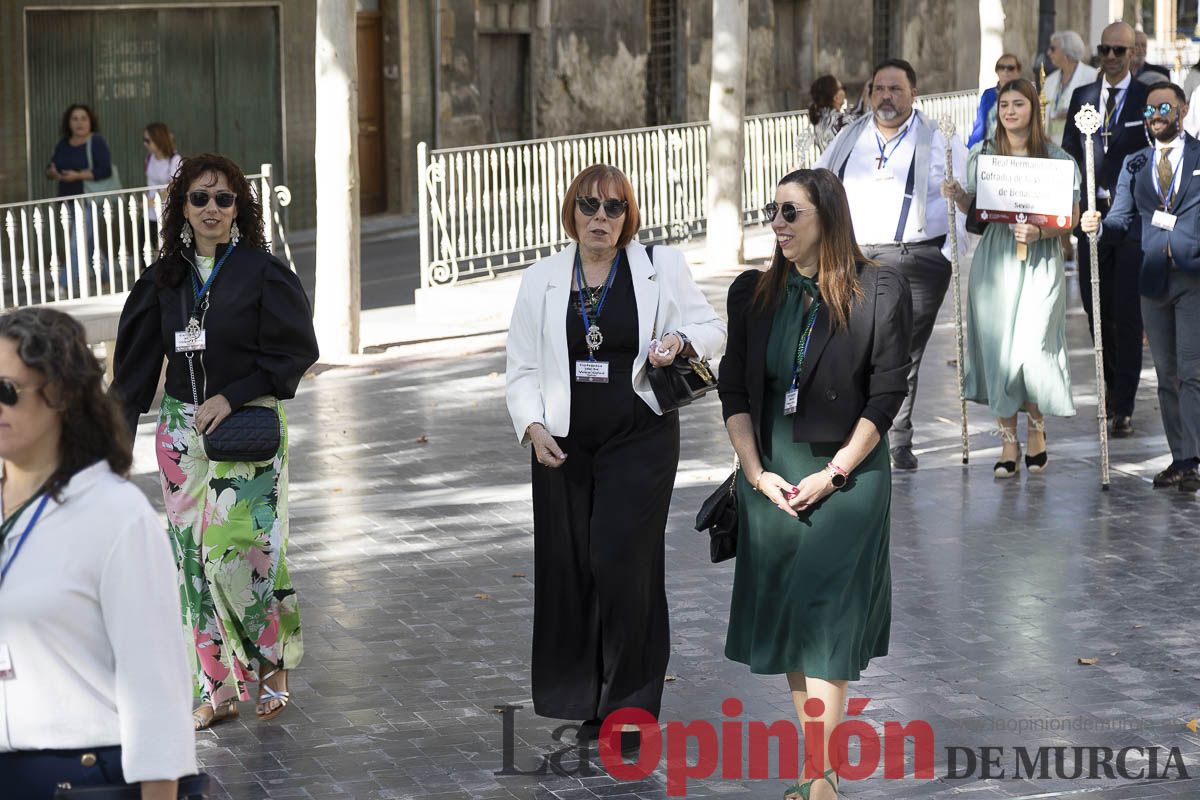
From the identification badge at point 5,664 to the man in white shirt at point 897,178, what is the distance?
23.1 ft

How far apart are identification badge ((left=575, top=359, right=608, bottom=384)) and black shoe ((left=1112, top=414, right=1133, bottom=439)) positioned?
600cm

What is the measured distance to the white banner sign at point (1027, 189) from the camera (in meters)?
10.1

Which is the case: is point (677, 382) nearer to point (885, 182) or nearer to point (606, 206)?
point (606, 206)

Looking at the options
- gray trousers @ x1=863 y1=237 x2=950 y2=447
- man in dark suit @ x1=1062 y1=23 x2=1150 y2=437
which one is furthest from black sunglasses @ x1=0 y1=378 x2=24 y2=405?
man in dark suit @ x1=1062 y1=23 x2=1150 y2=437

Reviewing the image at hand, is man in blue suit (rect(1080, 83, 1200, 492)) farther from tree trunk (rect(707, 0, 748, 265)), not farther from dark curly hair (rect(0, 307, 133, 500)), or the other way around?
tree trunk (rect(707, 0, 748, 265))

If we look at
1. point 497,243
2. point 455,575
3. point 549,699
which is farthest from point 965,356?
point 497,243

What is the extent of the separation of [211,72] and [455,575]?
14.9m

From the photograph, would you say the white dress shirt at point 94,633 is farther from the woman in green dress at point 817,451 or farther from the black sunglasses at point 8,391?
the woman in green dress at point 817,451

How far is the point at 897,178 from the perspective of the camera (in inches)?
401

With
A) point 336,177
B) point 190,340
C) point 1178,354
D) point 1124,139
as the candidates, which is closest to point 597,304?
Answer: point 190,340

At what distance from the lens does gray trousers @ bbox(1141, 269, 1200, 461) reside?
398 inches

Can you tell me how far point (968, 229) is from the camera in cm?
1065

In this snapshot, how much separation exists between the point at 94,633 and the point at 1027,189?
7414 millimetres

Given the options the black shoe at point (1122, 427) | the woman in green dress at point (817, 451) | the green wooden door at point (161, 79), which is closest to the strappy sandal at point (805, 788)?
the woman in green dress at point (817, 451)
